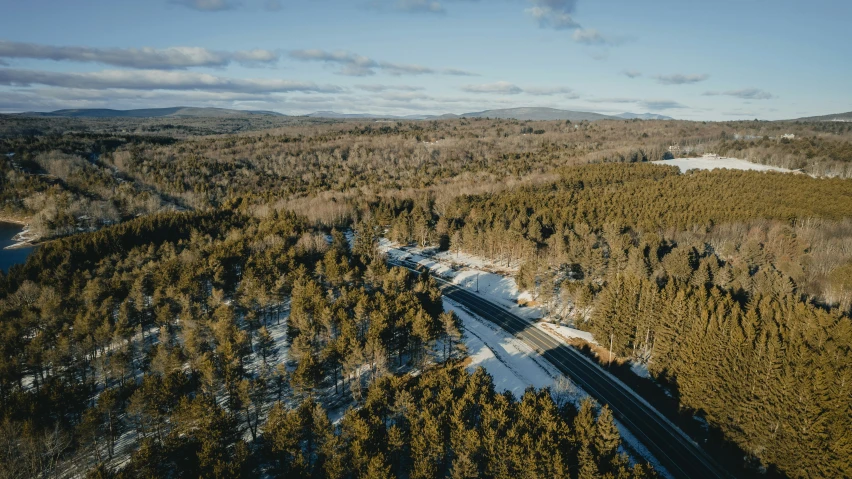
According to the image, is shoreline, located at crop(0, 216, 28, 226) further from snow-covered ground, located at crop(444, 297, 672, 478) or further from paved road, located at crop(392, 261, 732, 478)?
paved road, located at crop(392, 261, 732, 478)

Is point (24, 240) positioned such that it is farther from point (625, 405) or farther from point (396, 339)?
point (625, 405)

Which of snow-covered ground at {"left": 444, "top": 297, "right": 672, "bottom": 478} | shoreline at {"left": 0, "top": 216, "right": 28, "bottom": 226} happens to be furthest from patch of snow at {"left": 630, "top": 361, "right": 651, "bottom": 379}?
shoreline at {"left": 0, "top": 216, "right": 28, "bottom": 226}


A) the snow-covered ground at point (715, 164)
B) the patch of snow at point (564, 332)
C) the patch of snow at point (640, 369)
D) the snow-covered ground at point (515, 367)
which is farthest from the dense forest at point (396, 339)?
the snow-covered ground at point (715, 164)

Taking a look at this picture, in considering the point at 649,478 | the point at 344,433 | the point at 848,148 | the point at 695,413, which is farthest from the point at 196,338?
the point at 848,148

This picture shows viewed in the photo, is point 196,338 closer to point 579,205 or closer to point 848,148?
point 579,205

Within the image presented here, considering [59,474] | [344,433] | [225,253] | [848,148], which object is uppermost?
[848,148]

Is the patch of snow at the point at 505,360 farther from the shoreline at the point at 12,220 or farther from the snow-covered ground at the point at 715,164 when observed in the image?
the shoreline at the point at 12,220
